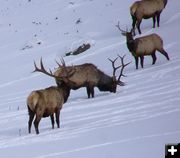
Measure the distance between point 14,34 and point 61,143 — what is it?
732 inches

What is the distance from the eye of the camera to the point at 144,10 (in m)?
20.6

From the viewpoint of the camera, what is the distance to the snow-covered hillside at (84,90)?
8.64 metres

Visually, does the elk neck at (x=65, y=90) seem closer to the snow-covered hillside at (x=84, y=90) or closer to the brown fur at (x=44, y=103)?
the brown fur at (x=44, y=103)

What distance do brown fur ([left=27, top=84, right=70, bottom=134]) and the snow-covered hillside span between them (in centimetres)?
32

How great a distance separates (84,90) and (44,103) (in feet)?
18.1

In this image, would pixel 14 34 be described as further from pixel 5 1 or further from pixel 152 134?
pixel 152 134

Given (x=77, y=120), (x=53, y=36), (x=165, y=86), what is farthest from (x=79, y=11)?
(x=77, y=120)

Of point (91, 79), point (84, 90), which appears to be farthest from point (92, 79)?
point (84, 90)

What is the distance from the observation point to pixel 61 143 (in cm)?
920

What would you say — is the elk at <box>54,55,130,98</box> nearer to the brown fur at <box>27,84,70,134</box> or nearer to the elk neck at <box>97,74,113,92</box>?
the elk neck at <box>97,74,113,92</box>

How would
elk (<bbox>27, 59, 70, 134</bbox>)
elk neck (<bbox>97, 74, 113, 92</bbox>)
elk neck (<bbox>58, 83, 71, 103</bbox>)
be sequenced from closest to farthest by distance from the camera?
1. elk (<bbox>27, 59, 70, 134</bbox>)
2. elk neck (<bbox>58, 83, 71, 103</bbox>)
3. elk neck (<bbox>97, 74, 113, 92</bbox>)

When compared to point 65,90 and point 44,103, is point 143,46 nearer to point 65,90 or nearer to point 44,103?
point 65,90

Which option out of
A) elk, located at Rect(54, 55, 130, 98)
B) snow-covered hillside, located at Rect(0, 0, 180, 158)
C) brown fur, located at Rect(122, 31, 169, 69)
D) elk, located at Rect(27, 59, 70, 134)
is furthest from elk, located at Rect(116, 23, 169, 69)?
elk, located at Rect(27, 59, 70, 134)

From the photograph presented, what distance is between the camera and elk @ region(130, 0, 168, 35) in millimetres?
20438
